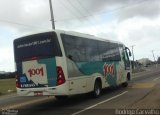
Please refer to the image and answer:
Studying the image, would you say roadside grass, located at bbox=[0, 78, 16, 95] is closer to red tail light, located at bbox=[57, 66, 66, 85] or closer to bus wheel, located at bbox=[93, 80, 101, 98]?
bus wheel, located at bbox=[93, 80, 101, 98]

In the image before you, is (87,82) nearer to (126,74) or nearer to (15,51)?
(15,51)

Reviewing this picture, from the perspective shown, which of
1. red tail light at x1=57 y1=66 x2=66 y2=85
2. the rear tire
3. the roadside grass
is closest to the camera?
red tail light at x1=57 y1=66 x2=66 y2=85

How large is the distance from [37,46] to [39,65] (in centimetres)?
82

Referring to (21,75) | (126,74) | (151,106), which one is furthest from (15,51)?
(126,74)

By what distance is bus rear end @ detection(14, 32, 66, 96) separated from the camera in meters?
17.0

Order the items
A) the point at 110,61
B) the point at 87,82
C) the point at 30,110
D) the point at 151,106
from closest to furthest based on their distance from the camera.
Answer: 1. the point at 151,106
2. the point at 30,110
3. the point at 87,82
4. the point at 110,61

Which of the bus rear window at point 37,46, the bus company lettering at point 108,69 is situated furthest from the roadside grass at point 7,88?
the bus rear window at point 37,46

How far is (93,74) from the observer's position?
20484 millimetres

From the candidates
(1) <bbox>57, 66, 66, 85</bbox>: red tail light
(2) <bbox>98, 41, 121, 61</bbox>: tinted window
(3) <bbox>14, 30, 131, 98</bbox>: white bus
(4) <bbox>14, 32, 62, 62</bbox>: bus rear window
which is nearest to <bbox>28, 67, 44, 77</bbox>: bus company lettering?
(3) <bbox>14, 30, 131, 98</bbox>: white bus

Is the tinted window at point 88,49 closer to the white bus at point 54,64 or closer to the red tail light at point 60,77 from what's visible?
the white bus at point 54,64

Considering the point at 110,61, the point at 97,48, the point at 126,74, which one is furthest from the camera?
the point at 126,74

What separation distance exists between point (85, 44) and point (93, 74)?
1.64 meters

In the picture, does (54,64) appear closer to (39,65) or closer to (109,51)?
(39,65)

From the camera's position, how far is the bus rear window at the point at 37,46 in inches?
671
